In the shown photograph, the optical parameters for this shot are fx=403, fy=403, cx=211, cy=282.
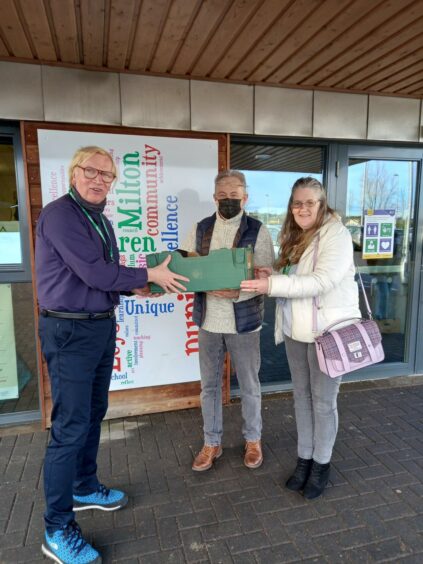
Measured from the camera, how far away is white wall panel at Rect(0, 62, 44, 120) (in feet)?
9.17

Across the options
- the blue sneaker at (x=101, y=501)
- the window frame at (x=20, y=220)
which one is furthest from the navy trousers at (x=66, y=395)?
the window frame at (x=20, y=220)

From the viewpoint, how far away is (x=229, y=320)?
8.18ft

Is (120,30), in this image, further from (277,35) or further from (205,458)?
(205,458)

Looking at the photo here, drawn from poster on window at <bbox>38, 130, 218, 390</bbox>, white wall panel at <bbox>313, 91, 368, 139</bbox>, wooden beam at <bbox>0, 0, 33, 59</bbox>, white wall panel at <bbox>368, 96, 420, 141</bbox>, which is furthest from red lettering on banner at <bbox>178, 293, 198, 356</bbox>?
white wall panel at <bbox>368, 96, 420, 141</bbox>

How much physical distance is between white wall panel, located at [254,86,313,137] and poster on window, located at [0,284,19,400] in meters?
2.44

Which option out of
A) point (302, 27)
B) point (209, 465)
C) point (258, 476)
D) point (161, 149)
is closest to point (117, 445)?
point (209, 465)

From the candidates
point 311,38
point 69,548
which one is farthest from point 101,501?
point 311,38

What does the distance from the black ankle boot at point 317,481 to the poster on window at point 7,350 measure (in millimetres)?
2427

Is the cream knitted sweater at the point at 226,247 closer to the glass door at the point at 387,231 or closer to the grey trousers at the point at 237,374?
the grey trousers at the point at 237,374

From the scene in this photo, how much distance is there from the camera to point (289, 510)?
2291 millimetres

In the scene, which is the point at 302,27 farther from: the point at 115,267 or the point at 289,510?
Result: the point at 289,510

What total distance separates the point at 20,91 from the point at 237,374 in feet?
8.07

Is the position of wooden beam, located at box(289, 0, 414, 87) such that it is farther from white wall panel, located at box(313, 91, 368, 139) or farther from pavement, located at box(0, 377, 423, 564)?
pavement, located at box(0, 377, 423, 564)

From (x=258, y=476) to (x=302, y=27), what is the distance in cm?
281
